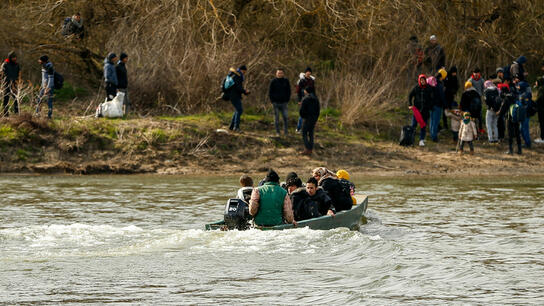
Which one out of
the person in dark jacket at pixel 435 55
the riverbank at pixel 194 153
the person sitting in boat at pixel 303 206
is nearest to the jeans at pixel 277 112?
the riverbank at pixel 194 153

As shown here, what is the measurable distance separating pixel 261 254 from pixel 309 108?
1159cm

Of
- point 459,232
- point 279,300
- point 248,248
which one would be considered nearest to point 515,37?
point 459,232

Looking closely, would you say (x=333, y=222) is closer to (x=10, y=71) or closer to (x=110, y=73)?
(x=110, y=73)

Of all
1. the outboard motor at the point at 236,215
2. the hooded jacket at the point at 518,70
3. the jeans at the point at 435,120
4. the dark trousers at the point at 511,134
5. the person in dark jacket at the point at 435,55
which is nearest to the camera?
the outboard motor at the point at 236,215

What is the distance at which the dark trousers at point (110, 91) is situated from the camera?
2533cm

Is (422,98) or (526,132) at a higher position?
(422,98)

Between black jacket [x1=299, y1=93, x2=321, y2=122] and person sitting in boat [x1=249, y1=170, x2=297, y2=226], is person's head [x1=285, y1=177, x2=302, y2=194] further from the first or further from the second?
black jacket [x1=299, y1=93, x2=321, y2=122]

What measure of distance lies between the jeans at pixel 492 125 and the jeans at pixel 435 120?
4.55 feet

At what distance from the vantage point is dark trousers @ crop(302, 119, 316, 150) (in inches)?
954

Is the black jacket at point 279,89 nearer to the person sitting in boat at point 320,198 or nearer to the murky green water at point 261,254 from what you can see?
the murky green water at point 261,254

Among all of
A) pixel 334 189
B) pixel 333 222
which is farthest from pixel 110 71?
pixel 333 222

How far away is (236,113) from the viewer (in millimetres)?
25312

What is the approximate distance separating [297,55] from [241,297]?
67.0ft

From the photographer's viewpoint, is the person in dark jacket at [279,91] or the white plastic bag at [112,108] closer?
the person in dark jacket at [279,91]
